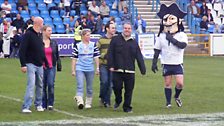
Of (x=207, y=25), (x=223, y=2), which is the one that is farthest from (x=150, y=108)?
(x=223, y=2)

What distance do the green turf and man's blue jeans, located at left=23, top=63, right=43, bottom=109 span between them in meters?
0.27

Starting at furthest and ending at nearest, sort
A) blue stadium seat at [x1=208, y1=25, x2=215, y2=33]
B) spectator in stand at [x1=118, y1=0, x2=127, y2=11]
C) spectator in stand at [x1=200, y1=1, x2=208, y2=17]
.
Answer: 1. spectator in stand at [x1=200, y1=1, x2=208, y2=17]
2. spectator in stand at [x1=118, y1=0, x2=127, y2=11]
3. blue stadium seat at [x1=208, y1=25, x2=215, y2=33]

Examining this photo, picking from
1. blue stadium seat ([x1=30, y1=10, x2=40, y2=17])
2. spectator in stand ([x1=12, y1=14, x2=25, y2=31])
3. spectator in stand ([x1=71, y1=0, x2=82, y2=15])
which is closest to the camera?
spectator in stand ([x1=12, y1=14, x2=25, y2=31])

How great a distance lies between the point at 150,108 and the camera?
14602 mm

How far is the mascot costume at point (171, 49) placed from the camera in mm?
14617

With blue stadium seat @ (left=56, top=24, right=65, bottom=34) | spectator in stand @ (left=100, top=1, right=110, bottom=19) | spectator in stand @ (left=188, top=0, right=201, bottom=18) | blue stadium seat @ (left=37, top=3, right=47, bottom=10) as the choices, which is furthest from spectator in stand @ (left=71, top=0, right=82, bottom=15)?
spectator in stand @ (left=188, top=0, right=201, bottom=18)

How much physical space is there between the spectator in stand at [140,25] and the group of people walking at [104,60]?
838 inches

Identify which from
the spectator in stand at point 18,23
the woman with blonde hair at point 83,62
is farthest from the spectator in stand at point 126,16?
the woman with blonde hair at point 83,62

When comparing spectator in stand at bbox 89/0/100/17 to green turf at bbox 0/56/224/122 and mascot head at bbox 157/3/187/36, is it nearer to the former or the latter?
green turf at bbox 0/56/224/122

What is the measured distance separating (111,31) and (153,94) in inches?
127

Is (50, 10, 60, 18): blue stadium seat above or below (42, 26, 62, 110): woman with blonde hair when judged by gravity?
below

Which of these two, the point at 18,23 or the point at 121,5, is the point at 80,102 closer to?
the point at 18,23

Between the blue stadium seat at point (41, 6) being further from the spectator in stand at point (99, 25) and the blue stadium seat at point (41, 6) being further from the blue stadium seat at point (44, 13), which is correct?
the spectator in stand at point (99, 25)

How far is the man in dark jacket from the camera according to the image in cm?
1395
